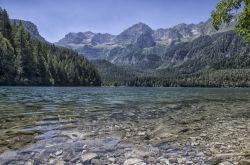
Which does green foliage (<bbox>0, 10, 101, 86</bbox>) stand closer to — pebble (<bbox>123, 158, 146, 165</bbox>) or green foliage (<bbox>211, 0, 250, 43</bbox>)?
green foliage (<bbox>211, 0, 250, 43</bbox>)

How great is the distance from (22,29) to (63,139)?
160 m

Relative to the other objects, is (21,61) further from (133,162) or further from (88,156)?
(133,162)

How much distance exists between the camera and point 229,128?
17.0m

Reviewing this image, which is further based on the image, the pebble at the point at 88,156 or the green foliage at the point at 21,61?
the green foliage at the point at 21,61

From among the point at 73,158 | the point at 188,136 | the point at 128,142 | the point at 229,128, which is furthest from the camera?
the point at 229,128

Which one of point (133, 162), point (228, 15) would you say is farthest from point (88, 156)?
point (228, 15)

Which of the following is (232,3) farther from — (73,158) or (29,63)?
(29,63)

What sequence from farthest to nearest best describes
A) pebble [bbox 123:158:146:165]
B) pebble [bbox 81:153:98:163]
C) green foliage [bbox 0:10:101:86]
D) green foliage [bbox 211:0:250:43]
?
green foliage [bbox 0:10:101:86]
green foliage [bbox 211:0:250:43]
pebble [bbox 81:153:98:163]
pebble [bbox 123:158:146:165]

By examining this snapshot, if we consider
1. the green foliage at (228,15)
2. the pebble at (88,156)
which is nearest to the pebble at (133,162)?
the pebble at (88,156)

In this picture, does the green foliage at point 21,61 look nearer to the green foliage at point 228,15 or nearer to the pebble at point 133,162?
the green foliage at point 228,15

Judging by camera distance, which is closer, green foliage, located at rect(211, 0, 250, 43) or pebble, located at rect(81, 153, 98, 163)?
pebble, located at rect(81, 153, 98, 163)

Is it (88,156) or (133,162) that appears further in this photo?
(88,156)

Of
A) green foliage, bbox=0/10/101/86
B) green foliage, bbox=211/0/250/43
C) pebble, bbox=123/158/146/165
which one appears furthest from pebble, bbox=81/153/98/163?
green foliage, bbox=0/10/101/86

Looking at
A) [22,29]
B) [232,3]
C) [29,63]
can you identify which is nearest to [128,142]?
[232,3]
